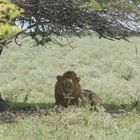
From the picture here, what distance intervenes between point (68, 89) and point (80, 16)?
1.79 metres

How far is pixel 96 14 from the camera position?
10.1 meters

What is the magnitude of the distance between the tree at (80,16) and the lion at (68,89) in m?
0.96

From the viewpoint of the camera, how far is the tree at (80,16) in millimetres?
9312

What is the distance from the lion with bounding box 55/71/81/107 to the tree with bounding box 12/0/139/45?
958 mm

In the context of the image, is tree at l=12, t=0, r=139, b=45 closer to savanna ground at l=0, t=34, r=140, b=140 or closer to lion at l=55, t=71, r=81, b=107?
lion at l=55, t=71, r=81, b=107

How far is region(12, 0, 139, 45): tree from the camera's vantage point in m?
9.31

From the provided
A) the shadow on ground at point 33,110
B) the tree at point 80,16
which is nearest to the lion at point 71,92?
the shadow on ground at point 33,110

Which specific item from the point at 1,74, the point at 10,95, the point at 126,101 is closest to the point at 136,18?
the point at 126,101

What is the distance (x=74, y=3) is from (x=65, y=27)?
1.21 m

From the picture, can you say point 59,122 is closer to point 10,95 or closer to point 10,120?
point 10,120

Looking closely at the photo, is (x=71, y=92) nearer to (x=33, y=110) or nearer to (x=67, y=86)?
(x=67, y=86)

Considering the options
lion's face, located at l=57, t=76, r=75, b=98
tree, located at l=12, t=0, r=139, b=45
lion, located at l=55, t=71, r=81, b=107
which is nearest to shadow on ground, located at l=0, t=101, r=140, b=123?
lion, located at l=55, t=71, r=81, b=107

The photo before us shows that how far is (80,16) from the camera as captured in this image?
9.94m

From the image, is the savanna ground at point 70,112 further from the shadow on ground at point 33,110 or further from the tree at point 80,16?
the tree at point 80,16
